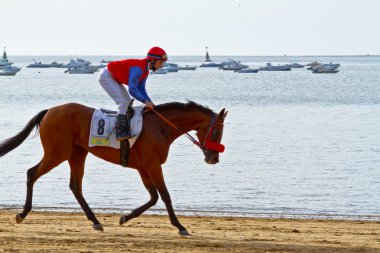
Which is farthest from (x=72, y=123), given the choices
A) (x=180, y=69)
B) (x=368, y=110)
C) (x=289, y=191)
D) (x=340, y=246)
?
(x=180, y=69)

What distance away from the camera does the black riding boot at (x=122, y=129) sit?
1466 cm

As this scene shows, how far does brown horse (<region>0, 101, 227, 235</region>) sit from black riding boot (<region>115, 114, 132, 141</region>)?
0.21 m

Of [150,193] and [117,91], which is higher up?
[117,91]

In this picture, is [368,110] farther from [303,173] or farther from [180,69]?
[180,69]

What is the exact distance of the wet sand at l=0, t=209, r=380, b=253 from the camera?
1320 centimetres

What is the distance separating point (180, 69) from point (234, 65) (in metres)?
9.78

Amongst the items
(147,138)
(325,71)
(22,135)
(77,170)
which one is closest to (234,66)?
(325,71)

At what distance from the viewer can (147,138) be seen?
14.7 meters

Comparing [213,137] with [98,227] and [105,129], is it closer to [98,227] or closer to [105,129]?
[105,129]

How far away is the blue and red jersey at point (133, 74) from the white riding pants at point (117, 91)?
0.24 feet

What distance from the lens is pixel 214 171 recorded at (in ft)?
92.5

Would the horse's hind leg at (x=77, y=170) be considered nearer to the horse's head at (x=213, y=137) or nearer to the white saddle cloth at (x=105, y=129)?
the white saddle cloth at (x=105, y=129)

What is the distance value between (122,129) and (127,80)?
0.77m

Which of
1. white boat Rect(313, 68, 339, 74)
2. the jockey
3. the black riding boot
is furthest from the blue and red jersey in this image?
white boat Rect(313, 68, 339, 74)
